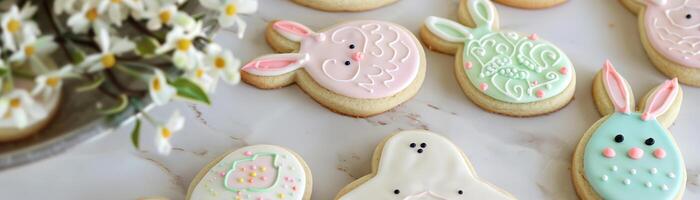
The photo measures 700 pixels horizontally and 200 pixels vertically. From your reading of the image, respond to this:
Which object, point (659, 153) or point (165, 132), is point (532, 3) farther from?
point (165, 132)

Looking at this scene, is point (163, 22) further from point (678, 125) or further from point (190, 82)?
point (678, 125)

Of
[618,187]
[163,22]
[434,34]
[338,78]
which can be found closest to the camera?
[163,22]

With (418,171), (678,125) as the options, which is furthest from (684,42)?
(418,171)

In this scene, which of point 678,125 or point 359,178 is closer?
point 359,178

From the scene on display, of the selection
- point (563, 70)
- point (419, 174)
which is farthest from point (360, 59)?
point (563, 70)

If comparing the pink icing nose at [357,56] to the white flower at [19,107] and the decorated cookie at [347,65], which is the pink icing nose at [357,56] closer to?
the decorated cookie at [347,65]

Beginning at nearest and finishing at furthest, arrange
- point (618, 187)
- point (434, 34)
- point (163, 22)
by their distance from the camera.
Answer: point (163, 22) < point (618, 187) < point (434, 34)


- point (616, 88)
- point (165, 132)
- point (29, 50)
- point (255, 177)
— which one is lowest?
point (255, 177)
